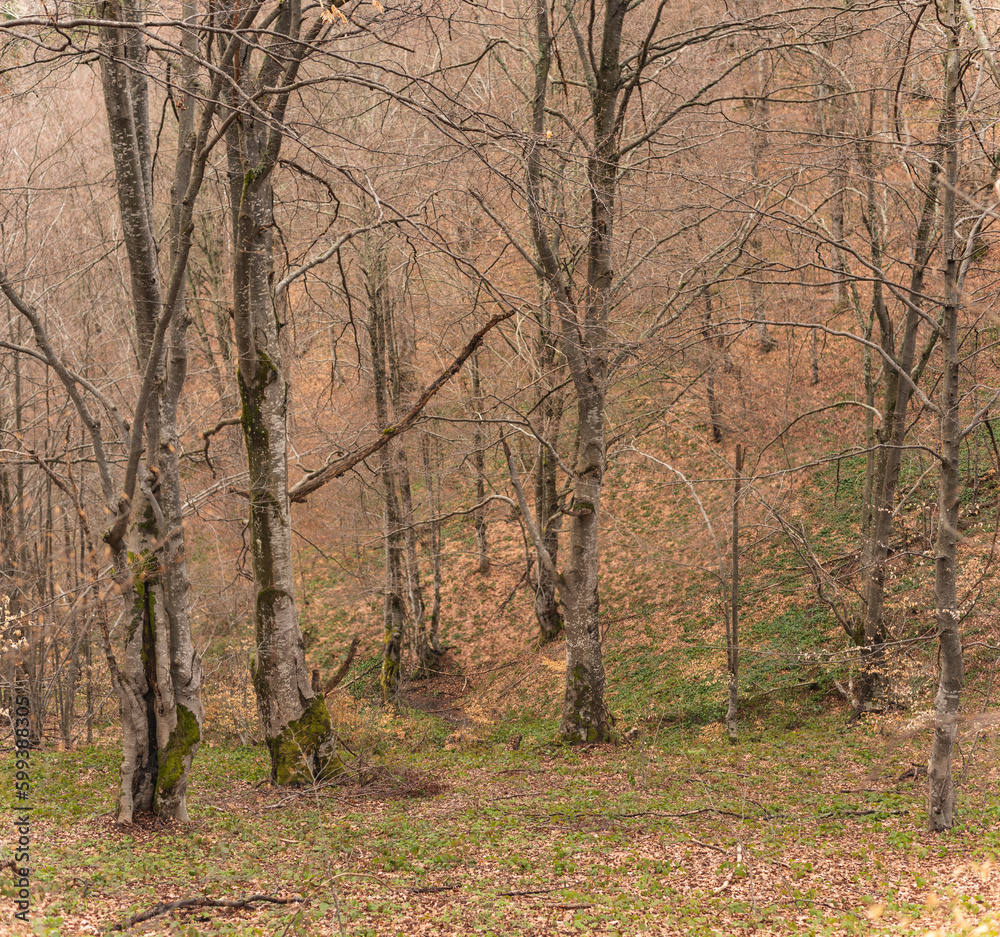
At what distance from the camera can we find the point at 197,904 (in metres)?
4.82

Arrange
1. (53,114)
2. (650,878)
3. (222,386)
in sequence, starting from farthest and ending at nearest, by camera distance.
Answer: (222,386)
(53,114)
(650,878)

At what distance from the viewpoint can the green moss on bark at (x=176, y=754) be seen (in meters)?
6.49

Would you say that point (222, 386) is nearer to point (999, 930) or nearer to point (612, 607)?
point (612, 607)

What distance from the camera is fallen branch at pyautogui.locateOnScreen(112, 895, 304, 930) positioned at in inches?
176

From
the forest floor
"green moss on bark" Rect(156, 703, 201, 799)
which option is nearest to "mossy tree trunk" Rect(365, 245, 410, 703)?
the forest floor

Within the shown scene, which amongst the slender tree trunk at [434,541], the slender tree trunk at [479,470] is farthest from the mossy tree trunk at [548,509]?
the slender tree trunk at [434,541]

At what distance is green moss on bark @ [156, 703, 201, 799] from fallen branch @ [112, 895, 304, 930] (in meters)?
1.74

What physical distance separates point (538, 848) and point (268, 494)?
421cm

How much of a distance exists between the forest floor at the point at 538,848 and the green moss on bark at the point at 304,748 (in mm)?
257

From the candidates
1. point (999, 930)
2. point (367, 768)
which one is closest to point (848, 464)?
point (367, 768)

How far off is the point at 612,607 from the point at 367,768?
942 cm

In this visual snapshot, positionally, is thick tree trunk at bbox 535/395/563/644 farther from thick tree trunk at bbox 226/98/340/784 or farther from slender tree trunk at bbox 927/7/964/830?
slender tree trunk at bbox 927/7/964/830

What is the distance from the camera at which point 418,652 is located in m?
17.3

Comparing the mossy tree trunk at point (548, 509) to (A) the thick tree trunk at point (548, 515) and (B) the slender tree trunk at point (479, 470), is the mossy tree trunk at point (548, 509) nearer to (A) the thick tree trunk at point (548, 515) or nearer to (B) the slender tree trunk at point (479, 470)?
(A) the thick tree trunk at point (548, 515)
